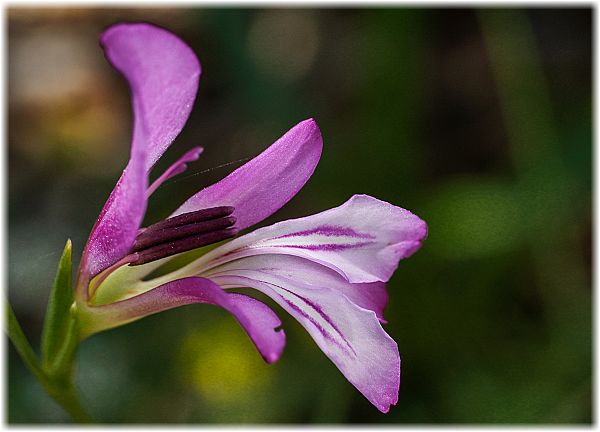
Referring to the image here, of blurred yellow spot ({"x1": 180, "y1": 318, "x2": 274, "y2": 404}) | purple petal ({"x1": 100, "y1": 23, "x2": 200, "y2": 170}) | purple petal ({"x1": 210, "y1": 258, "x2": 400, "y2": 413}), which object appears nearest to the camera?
purple petal ({"x1": 100, "y1": 23, "x2": 200, "y2": 170})

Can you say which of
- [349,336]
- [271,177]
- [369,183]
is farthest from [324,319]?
[369,183]

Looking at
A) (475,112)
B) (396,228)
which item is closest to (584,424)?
(475,112)

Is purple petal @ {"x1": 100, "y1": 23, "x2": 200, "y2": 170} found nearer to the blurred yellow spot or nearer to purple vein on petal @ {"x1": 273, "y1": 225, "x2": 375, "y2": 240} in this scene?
purple vein on petal @ {"x1": 273, "y1": 225, "x2": 375, "y2": 240}

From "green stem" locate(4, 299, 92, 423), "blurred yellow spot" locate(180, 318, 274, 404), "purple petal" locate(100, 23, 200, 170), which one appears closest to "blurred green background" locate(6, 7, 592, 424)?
"blurred yellow spot" locate(180, 318, 274, 404)

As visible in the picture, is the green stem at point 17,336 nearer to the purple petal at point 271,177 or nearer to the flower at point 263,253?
the flower at point 263,253

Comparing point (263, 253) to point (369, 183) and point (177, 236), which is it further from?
point (369, 183)

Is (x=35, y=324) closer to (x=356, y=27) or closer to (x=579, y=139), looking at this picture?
(x=356, y=27)

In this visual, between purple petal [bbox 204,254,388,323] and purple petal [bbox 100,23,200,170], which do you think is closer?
purple petal [bbox 100,23,200,170]
